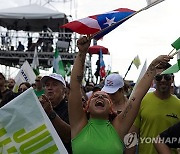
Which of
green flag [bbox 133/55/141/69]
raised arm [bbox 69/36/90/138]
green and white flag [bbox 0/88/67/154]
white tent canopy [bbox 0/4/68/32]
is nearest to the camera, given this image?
green and white flag [bbox 0/88/67/154]

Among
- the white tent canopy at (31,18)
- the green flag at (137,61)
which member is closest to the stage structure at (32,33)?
the white tent canopy at (31,18)

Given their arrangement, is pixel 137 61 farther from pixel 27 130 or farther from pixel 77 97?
pixel 27 130

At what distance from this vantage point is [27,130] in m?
3.35

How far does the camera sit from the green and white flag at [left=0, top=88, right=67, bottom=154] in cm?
332

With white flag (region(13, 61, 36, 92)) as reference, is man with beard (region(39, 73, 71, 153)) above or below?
above

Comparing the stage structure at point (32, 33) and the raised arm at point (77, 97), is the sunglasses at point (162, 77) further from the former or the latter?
the stage structure at point (32, 33)

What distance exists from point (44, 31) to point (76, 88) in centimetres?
2309

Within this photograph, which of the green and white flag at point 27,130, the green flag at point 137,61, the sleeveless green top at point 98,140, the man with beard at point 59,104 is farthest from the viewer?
the green flag at point 137,61

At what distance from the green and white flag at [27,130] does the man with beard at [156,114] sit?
1.47 m

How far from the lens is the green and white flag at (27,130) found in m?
3.32

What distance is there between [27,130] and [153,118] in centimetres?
165

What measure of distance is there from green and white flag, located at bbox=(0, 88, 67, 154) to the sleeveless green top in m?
0.23

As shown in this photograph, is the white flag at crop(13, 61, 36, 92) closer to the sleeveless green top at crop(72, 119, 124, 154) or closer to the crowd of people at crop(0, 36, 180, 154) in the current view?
the crowd of people at crop(0, 36, 180, 154)

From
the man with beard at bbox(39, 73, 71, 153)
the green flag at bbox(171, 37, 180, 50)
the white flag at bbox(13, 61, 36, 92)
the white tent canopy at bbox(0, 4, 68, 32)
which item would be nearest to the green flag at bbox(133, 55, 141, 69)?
the white flag at bbox(13, 61, 36, 92)
